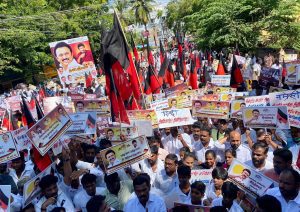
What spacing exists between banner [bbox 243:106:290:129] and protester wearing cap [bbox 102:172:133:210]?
231cm

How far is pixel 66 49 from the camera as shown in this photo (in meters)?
17.2

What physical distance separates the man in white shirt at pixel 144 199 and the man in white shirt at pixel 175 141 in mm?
2696

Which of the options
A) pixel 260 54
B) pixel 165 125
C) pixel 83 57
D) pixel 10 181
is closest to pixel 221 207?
pixel 10 181

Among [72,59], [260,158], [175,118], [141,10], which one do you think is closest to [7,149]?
[175,118]

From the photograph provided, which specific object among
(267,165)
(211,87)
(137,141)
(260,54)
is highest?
(137,141)

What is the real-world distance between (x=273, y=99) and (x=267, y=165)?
2.27 metres

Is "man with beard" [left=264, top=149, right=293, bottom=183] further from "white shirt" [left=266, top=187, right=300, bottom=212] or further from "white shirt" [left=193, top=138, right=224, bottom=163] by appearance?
"white shirt" [left=193, top=138, right=224, bottom=163]

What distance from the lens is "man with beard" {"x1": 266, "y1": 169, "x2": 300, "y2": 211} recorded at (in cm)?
382

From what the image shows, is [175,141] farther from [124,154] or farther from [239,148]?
[124,154]

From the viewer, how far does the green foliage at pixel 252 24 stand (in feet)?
84.6

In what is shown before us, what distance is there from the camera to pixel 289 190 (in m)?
3.85

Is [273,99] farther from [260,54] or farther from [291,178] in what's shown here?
[260,54]

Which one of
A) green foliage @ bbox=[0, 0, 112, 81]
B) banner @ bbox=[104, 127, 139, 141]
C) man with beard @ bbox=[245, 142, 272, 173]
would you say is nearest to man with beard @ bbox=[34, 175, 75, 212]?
banner @ bbox=[104, 127, 139, 141]

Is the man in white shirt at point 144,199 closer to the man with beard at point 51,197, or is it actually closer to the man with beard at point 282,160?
the man with beard at point 51,197
